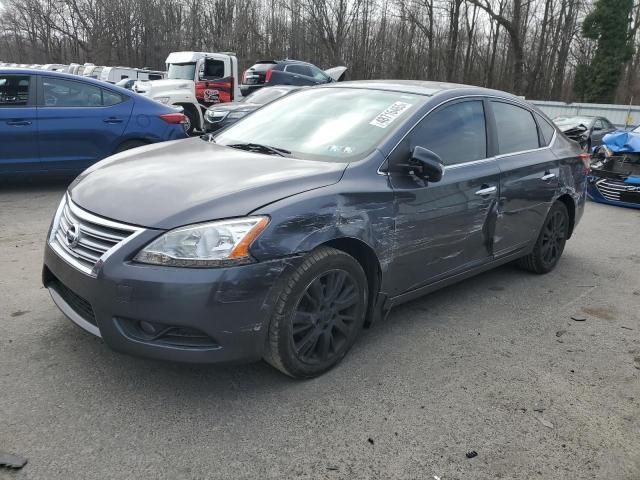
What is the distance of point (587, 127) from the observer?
15.6 meters

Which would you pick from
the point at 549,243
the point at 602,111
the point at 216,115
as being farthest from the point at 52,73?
the point at 602,111

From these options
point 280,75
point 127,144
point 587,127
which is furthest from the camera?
point 280,75

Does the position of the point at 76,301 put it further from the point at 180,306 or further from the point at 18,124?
the point at 18,124

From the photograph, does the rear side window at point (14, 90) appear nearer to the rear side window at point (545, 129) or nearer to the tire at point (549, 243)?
the rear side window at point (545, 129)

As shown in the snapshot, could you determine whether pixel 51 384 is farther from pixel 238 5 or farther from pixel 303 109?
pixel 238 5

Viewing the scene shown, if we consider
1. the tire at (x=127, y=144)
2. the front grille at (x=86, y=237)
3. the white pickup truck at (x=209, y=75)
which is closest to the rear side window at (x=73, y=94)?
the tire at (x=127, y=144)

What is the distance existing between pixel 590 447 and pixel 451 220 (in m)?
1.55

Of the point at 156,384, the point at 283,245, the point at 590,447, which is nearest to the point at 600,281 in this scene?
the point at 590,447

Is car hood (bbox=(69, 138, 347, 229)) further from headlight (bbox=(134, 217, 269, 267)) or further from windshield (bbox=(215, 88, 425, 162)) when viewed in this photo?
windshield (bbox=(215, 88, 425, 162))

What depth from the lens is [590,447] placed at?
254 cm

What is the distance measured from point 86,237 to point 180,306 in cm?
66

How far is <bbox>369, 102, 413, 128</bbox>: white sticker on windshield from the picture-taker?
338 centimetres

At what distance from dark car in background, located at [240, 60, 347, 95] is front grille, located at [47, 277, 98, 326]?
→ 1670 centimetres

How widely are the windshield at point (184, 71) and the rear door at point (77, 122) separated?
11949mm
